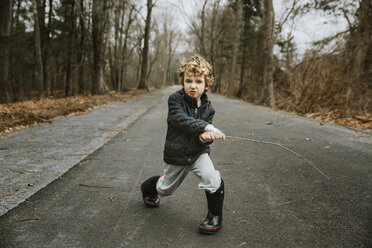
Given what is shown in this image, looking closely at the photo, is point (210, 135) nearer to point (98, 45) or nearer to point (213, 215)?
point (213, 215)

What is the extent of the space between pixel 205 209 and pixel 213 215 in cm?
34

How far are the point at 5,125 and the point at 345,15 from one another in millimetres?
14964

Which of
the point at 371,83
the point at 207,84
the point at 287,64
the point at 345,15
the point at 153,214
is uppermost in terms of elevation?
the point at 345,15

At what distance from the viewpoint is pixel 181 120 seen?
2.15 m

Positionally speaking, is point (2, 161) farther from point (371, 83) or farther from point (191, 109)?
point (371, 83)

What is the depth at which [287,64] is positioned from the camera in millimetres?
13141

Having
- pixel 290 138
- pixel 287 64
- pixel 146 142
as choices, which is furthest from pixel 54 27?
pixel 290 138

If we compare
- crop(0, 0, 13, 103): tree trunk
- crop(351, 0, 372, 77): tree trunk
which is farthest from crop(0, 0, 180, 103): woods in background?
crop(351, 0, 372, 77): tree trunk

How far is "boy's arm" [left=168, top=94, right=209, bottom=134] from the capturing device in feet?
6.84

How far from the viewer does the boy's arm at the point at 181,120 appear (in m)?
2.09

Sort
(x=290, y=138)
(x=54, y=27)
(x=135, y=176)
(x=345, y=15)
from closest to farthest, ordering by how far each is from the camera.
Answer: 1. (x=135, y=176)
2. (x=290, y=138)
3. (x=345, y=15)
4. (x=54, y=27)

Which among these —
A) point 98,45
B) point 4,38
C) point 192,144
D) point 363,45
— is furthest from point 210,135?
point 98,45

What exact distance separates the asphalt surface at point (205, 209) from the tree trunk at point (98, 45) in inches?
464

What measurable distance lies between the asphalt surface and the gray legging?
0.26 meters
